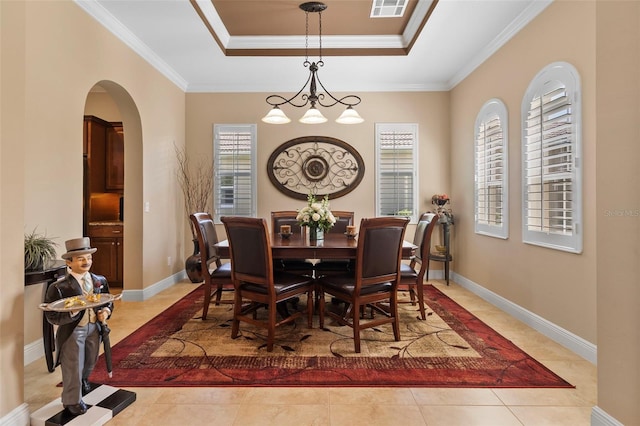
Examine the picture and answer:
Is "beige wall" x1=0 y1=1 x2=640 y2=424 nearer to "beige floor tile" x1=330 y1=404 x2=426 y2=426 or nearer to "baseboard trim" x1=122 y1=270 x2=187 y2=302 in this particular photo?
"baseboard trim" x1=122 y1=270 x2=187 y2=302

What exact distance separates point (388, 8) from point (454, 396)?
355 cm

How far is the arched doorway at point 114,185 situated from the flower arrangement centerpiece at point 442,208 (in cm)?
388

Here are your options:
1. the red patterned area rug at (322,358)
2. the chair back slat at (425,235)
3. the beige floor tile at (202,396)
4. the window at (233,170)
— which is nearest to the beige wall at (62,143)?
the window at (233,170)

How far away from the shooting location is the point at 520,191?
3354 mm

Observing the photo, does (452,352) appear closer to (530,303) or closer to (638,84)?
(530,303)

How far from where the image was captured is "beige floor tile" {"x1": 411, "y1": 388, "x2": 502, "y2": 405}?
6.52 feet

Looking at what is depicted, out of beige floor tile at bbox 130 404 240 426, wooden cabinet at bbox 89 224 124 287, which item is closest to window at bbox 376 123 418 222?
wooden cabinet at bbox 89 224 124 287

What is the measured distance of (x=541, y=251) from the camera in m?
3.04

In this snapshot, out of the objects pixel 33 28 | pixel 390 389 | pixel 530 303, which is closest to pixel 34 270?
pixel 33 28

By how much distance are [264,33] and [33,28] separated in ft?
7.44

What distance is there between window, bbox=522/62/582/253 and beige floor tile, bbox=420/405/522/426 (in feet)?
4.68

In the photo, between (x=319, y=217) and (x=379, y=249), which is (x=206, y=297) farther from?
(x=379, y=249)

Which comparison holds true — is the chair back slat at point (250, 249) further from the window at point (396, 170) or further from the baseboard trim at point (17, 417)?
the window at point (396, 170)

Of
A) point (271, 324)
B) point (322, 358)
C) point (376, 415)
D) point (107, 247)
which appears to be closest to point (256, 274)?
point (271, 324)
